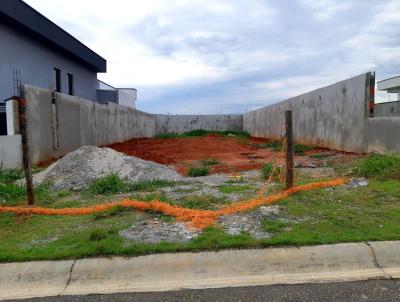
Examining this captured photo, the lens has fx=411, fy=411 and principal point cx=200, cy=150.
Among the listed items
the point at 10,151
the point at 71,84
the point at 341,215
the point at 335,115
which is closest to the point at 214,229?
the point at 341,215

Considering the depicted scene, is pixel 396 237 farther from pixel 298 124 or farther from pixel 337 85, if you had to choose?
pixel 298 124

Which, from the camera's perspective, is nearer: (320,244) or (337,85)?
(320,244)

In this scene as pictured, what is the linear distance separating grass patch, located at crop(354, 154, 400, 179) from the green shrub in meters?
4.85

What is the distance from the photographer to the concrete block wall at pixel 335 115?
1219cm

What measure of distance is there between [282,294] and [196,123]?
130 feet

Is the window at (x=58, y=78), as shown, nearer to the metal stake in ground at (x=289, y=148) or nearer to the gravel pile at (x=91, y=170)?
the gravel pile at (x=91, y=170)

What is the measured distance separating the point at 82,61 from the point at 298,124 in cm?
1430

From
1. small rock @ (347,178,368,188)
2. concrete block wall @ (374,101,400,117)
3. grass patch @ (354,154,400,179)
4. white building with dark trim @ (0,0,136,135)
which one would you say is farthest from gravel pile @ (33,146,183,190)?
concrete block wall @ (374,101,400,117)

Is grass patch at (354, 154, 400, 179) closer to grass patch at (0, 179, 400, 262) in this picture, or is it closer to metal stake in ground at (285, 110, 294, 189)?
grass patch at (0, 179, 400, 262)

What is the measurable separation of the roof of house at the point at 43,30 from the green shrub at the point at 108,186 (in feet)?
34.5

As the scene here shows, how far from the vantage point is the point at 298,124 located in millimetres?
20531

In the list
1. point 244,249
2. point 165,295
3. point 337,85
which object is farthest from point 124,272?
point 337,85

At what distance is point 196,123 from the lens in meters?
43.0

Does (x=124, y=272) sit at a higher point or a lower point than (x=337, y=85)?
lower
